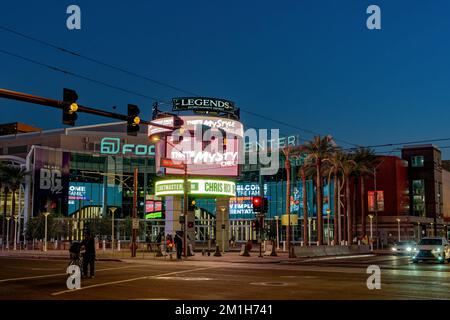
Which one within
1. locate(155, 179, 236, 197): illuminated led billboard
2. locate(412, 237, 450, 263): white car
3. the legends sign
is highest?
the legends sign

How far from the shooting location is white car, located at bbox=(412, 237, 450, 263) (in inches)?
1410

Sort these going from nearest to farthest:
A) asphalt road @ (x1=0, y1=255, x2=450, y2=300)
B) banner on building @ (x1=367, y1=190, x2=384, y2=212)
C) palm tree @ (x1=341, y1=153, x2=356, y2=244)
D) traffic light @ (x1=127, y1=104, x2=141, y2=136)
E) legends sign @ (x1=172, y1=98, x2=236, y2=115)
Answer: asphalt road @ (x1=0, y1=255, x2=450, y2=300) < traffic light @ (x1=127, y1=104, x2=141, y2=136) < legends sign @ (x1=172, y1=98, x2=236, y2=115) < palm tree @ (x1=341, y1=153, x2=356, y2=244) < banner on building @ (x1=367, y1=190, x2=384, y2=212)

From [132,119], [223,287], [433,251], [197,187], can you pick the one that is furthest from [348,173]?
[223,287]

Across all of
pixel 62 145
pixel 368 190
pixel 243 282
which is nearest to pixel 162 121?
pixel 243 282

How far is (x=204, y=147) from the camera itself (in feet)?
181

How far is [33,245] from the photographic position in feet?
228

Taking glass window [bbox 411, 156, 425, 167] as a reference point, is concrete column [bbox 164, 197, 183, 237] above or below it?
below

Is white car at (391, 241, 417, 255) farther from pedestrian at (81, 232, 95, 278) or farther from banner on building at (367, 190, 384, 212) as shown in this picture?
pedestrian at (81, 232, 95, 278)

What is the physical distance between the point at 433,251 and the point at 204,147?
25.7 meters

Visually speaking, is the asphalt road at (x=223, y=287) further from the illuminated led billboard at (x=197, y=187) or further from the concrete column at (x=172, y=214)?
the concrete column at (x=172, y=214)

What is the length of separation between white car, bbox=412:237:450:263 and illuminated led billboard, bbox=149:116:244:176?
23231 millimetres

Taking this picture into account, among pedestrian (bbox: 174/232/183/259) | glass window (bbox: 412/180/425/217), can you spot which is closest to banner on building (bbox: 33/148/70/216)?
pedestrian (bbox: 174/232/183/259)

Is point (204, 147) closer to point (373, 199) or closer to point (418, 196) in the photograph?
point (373, 199)
